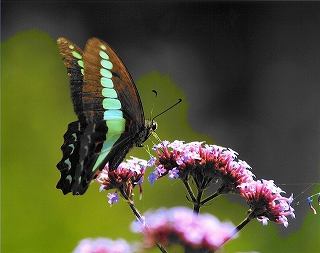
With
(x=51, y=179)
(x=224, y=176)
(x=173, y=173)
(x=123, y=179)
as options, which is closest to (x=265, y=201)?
(x=224, y=176)

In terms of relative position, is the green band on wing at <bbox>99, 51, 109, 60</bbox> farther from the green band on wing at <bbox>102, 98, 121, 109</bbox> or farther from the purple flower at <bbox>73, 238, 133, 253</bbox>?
the purple flower at <bbox>73, 238, 133, 253</bbox>

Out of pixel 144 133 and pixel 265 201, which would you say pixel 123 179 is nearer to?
pixel 144 133

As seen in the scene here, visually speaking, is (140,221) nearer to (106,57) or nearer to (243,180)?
(243,180)

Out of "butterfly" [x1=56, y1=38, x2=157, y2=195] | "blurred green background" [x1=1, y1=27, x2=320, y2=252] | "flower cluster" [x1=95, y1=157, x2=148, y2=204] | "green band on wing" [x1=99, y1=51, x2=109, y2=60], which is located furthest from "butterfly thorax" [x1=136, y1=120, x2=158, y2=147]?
"blurred green background" [x1=1, y1=27, x2=320, y2=252]

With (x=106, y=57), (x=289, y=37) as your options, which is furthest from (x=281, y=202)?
(x=289, y=37)

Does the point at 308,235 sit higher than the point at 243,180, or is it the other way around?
the point at 243,180

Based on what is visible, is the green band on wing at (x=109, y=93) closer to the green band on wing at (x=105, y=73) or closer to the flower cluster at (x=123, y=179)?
the green band on wing at (x=105, y=73)
